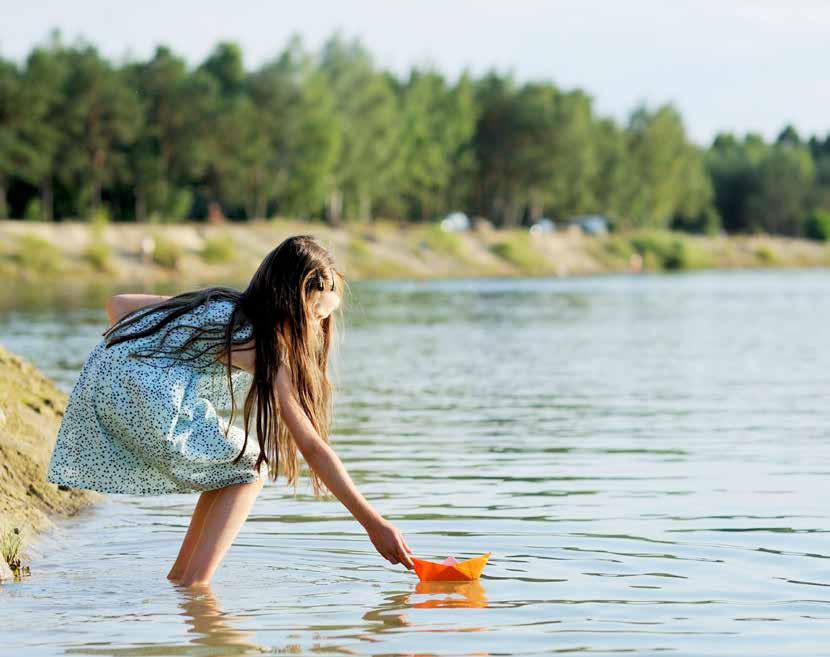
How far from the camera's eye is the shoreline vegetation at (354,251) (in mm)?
65375

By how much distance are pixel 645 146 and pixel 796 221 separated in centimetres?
2688

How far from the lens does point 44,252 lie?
6444 cm

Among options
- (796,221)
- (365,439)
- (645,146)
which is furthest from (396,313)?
(796,221)

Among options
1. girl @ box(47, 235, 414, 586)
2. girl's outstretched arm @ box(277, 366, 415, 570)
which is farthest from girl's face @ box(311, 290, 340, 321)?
girl's outstretched arm @ box(277, 366, 415, 570)

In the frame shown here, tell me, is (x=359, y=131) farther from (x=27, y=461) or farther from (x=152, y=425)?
(x=152, y=425)

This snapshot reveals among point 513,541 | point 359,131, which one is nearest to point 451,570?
point 513,541

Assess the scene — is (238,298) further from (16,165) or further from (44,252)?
(16,165)

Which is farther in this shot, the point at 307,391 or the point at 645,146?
the point at 645,146

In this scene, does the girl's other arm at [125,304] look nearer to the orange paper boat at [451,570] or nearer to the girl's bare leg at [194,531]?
the girl's bare leg at [194,531]

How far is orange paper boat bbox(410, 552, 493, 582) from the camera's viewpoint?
7301mm

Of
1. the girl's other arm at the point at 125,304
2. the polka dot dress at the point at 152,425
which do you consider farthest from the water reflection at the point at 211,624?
the girl's other arm at the point at 125,304

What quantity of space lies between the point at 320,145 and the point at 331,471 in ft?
263

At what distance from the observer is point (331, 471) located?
6395 millimetres

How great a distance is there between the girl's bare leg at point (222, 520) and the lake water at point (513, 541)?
0.21m
